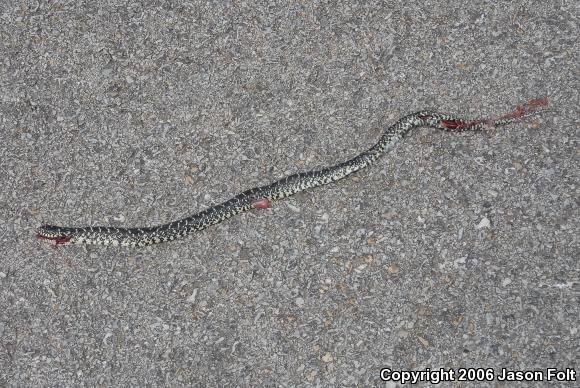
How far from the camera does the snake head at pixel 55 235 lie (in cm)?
684

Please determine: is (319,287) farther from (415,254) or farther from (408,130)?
(408,130)

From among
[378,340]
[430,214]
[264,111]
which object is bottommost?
[378,340]

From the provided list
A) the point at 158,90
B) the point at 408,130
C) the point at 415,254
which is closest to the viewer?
the point at 415,254

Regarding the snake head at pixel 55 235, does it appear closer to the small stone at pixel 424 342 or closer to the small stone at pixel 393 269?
the small stone at pixel 393 269

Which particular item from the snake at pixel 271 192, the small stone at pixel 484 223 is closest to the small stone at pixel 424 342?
the small stone at pixel 484 223

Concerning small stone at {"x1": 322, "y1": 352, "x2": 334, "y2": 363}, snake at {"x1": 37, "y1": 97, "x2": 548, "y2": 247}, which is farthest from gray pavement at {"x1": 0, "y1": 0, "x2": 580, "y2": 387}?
snake at {"x1": 37, "y1": 97, "x2": 548, "y2": 247}

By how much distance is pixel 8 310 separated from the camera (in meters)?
6.63

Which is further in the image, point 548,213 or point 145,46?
point 145,46

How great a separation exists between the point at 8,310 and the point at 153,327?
150 centimetres

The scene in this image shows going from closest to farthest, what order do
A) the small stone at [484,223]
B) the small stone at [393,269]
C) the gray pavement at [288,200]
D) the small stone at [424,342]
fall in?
the small stone at [424,342] → the gray pavement at [288,200] → the small stone at [393,269] → the small stone at [484,223]

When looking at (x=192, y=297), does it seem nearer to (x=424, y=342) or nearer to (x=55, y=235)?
(x=55, y=235)

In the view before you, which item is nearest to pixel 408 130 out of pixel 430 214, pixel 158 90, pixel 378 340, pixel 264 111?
pixel 430 214

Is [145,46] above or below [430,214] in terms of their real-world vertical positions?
above

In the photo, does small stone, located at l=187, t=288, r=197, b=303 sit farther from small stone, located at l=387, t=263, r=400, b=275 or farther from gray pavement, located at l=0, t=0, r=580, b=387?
small stone, located at l=387, t=263, r=400, b=275
